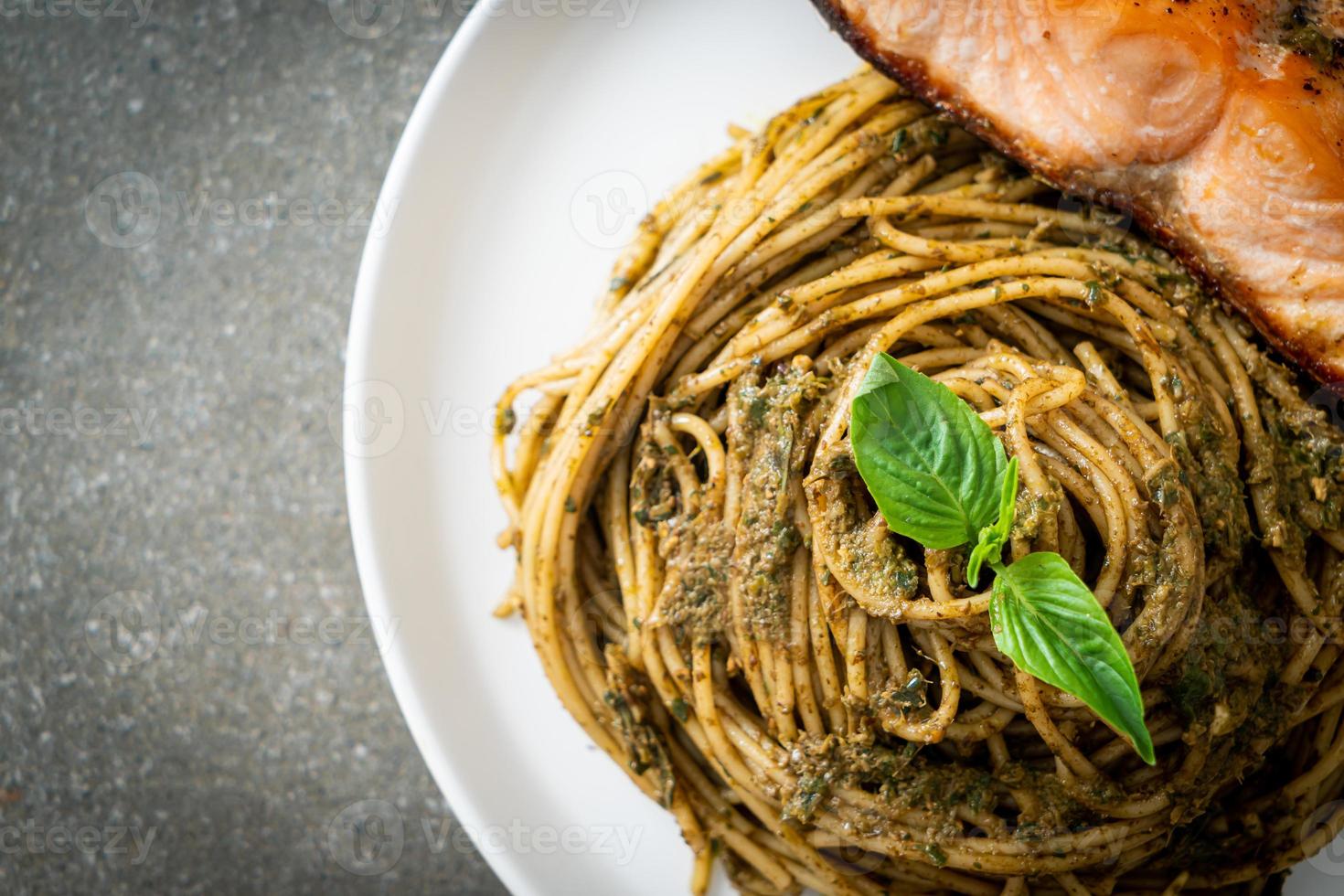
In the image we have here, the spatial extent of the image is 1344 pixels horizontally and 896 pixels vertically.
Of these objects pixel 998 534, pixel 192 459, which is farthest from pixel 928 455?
pixel 192 459

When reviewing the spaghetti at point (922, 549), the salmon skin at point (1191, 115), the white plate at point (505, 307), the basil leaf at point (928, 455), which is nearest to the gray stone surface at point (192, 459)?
the white plate at point (505, 307)

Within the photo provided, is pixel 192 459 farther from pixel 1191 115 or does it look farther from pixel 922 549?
pixel 1191 115

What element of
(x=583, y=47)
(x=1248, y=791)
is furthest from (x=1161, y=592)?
(x=583, y=47)

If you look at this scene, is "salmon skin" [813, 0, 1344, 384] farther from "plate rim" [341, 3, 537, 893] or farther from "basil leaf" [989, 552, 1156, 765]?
"plate rim" [341, 3, 537, 893]

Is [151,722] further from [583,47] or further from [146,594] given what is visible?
[583,47]

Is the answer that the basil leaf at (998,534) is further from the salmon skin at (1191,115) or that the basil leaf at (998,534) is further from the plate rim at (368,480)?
the plate rim at (368,480)
